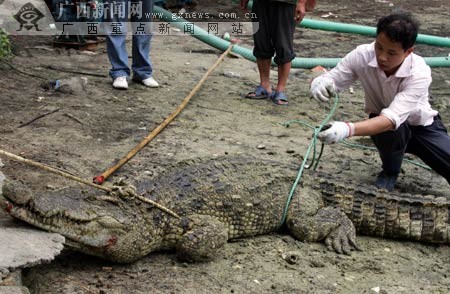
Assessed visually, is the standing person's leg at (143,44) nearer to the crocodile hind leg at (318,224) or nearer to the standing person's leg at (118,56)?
the standing person's leg at (118,56)

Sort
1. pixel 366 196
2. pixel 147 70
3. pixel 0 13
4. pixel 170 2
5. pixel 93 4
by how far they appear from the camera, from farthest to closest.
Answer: pixel 170 2
pixel 0 13
pixel 93 4
pixel 147 70
pixel 366 196

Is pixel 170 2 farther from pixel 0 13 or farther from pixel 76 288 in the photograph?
pixel 76 288

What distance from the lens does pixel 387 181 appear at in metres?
4.91

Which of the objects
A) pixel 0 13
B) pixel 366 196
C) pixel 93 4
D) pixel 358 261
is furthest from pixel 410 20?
pixel 0 13

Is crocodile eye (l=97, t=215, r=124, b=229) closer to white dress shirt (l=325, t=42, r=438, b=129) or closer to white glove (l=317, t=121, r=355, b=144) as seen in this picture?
white glove (l=317, t=121, r=355, b=144)

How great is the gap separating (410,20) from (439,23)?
8539mm

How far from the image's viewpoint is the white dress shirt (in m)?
4.25

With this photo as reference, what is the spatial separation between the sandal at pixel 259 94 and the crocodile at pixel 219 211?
262 centimetres

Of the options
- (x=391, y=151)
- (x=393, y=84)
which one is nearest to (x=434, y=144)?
(x=391, y=151)

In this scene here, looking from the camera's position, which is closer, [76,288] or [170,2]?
[76,288]

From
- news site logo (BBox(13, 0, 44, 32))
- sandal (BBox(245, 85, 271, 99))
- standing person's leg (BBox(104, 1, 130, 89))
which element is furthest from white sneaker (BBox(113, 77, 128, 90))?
news site logo (BBox(13, 0, 44, 32))

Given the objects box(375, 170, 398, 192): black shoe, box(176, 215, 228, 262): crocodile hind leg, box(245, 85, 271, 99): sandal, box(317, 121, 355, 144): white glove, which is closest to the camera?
box(176, 215, 228, 262): crocodile hind leg

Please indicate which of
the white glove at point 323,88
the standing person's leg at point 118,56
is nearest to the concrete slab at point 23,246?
the white glove at point 323,88

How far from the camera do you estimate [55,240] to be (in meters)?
3.24
